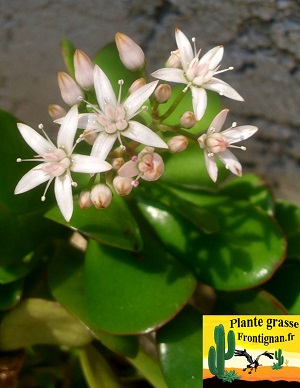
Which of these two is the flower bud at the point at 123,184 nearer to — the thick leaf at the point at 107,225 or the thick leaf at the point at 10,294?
the thick leaf at the point at 107,225

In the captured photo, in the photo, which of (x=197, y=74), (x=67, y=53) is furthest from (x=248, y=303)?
(x=67, y=53)

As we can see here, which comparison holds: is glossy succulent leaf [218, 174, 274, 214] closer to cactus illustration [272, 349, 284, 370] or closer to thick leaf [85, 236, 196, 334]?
thick leaf [85, 236, 196, 334]

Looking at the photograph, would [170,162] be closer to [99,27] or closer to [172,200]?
[172,200]

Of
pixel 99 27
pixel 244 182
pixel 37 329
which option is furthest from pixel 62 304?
pixel 99 27

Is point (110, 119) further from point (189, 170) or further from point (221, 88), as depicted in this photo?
point (189, 170)

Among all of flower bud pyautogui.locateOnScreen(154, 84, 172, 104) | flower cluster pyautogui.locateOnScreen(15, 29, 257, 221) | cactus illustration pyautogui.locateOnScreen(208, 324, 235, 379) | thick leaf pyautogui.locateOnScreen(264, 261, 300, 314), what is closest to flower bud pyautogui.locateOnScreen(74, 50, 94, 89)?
flower cluster pyautogui.locateOnScreen(15, 29, 257, 221)

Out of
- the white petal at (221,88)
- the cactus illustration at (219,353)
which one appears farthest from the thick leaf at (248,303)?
the white petal at (221,88)
